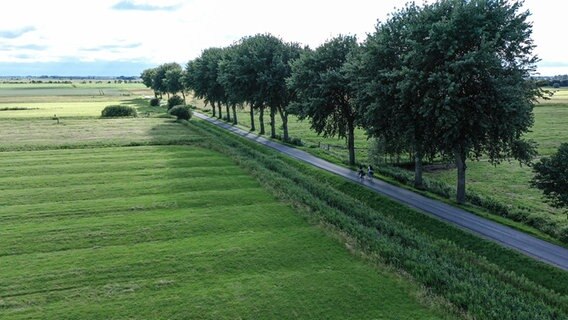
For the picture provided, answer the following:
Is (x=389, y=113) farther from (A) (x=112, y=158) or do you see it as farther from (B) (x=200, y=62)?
(B) (x=200, y=62)

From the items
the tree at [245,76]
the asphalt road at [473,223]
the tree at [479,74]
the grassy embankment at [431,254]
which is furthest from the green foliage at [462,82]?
the tree at [245,76]

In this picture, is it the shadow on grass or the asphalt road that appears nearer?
the asphalt road

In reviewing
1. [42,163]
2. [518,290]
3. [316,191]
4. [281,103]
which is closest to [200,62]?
[281,103]

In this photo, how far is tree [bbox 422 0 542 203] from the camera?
30.2m

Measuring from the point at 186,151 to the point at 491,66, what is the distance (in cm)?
3813

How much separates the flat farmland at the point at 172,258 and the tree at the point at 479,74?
1354cm

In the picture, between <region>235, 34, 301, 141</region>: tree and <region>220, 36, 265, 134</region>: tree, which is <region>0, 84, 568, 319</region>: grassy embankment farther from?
<region>220, 36, 265, 134</region>: tree

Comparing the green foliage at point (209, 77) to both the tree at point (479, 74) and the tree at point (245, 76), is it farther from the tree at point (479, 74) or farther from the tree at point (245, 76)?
the tree at point (479, 74)

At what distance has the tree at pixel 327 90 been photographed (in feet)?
159

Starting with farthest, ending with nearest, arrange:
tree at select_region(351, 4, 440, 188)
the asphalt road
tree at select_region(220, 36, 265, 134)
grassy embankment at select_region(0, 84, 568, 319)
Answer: tree at select_region(220, 36, 265, 134) < tree at select_region(351, 4, 440, 188) < the asphalt road < grassy embankment at select_region(0, 84, 568, 319)

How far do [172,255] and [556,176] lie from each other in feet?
77.4

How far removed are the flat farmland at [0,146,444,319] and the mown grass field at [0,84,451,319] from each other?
69 mm

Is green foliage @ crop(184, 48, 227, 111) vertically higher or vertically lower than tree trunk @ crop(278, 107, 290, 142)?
higher

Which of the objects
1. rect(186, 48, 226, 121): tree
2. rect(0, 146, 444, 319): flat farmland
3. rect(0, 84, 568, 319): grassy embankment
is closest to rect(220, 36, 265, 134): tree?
rect(186, 48, 226, 121): tree
